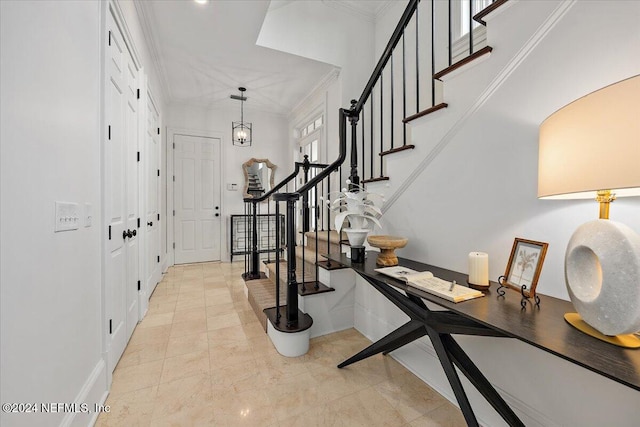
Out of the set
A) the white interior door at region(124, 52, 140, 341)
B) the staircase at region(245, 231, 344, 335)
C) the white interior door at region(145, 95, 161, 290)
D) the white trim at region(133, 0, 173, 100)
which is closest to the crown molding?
the white trim at region(133, 0, 173, 100)

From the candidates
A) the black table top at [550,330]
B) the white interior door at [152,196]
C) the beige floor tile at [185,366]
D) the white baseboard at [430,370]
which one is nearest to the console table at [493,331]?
the black table top at [550,330]

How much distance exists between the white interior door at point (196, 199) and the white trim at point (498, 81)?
411 cm

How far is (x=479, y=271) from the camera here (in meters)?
1.13

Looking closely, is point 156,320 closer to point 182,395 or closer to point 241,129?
point 182,395

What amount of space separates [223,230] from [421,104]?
395 cm

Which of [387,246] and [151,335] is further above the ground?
[387,246]

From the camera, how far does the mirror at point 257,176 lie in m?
5.12

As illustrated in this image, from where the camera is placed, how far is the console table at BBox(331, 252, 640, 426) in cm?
62

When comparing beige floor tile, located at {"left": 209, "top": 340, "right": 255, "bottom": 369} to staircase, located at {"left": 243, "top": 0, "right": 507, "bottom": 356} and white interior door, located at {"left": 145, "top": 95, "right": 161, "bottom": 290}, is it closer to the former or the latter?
staircase, located at {"left": 243, "top": 0, "right": 507, "bottom": 356}

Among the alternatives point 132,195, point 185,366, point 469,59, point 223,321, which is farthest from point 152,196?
point 469,59

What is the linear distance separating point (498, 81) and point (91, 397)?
2.52 metres

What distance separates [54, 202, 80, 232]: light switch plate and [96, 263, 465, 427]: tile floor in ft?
3.33

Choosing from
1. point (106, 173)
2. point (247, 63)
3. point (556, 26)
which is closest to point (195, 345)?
point (106, 173)

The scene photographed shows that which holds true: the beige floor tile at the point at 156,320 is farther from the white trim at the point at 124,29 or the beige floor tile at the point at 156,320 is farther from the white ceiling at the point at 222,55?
the white ceiling at the point at 222,55
